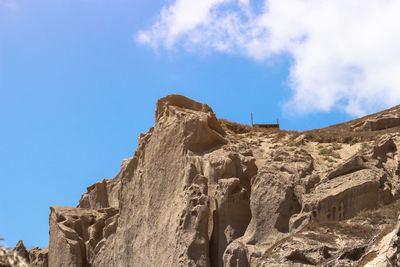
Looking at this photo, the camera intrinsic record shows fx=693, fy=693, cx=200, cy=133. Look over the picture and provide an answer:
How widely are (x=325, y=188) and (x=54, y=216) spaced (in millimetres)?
14317

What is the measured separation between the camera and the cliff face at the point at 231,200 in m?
20.9

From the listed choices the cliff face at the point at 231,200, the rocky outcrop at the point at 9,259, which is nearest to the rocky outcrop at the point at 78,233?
the cliff face at the point at 231,200

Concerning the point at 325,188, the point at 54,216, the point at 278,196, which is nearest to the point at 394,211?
the point at 325,188

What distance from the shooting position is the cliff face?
20.9m

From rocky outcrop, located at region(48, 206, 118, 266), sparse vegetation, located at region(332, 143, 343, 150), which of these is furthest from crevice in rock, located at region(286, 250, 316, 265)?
rocky outcrop, located at region(48, 206, 118, 266)

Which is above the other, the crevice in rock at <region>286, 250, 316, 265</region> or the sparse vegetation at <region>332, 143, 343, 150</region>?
the sparse vegetation at <region>332, 143, 343, 150</region>

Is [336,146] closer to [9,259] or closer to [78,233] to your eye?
[78,233]

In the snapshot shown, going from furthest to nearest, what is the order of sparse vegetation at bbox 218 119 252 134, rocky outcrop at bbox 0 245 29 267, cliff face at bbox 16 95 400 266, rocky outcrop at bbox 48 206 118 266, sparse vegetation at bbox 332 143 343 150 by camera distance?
1. sparse vegetation at bbox 218 119 252 134
2. rocky outcrop at bbox 48 206 118 266
3. sparse vegetation at bbox 332 143 343 150
4. cliff face at bbox 16 95 400 266
5. rocky outcrop at bbox 0 245 29 267

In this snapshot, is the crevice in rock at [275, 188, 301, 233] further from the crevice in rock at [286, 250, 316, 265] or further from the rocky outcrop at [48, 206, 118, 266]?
the rocky outcrop at [48, 206, 118, 266]

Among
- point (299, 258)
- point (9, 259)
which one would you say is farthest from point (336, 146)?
point (9, 259)

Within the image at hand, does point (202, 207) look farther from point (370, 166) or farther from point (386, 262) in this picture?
point (386, 262)

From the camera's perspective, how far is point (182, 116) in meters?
28.9

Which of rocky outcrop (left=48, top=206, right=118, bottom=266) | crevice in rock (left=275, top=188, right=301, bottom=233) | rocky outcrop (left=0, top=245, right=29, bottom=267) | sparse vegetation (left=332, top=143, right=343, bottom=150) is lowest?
rocky outcrop (left=0, top=245, right=29, bottom=267)

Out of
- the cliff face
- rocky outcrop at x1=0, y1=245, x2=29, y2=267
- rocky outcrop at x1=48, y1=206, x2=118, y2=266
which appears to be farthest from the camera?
rocky outcrop at x1=48, y1=206, x2=118, y2=266
